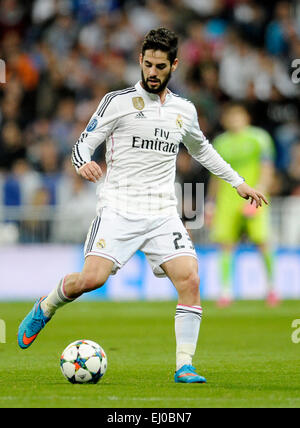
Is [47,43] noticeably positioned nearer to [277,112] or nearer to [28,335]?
[277,112]

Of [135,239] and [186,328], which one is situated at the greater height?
[135,239]

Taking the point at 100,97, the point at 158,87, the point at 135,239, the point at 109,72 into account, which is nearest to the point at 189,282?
the point at 135,239

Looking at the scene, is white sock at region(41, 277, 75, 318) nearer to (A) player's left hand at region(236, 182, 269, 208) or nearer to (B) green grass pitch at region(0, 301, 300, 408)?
(B) green grass pitch at region(0, 301, 300, 408)

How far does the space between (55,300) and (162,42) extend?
78.3 inches

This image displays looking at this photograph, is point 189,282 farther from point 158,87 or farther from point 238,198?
point 238,198

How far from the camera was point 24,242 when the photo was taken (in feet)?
53.8

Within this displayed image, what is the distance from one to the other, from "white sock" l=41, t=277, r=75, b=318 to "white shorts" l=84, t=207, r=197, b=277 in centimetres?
32

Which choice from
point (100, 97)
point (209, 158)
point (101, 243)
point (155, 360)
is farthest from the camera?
point (100, 97)

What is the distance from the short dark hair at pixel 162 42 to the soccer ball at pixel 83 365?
210cm

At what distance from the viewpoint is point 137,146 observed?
711cm

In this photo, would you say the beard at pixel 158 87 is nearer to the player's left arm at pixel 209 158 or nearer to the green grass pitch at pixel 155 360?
the player's left arm at pixel 209 158

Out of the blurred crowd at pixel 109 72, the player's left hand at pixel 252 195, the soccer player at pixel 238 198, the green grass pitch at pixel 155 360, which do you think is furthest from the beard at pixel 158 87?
the blurred crowd at pixel 109 72

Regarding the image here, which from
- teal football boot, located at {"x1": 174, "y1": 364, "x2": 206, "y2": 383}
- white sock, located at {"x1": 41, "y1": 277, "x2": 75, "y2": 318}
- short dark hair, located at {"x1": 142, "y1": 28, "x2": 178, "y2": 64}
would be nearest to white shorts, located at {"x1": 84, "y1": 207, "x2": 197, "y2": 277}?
white sock, located at {"x1": 41, "y1": 277, "x2": 75, "y2": 318}

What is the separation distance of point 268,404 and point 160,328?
5586 mm
